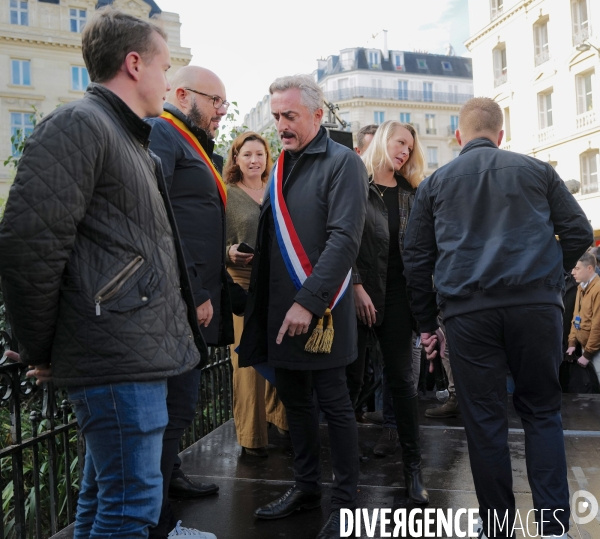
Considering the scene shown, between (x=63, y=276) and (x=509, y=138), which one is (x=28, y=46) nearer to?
(x=509, y=138)

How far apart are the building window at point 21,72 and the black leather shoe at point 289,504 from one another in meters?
34.6

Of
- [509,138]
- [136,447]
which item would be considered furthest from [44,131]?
[509,138]

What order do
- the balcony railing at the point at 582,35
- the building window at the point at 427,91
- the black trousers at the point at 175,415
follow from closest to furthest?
the black trousers at the point at 175,415, the balcony railing at the point at 582,35, the building window at the point at 427,91

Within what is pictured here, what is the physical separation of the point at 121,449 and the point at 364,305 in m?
1.76

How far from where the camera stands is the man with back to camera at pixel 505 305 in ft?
8.81

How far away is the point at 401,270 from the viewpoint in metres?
3.66

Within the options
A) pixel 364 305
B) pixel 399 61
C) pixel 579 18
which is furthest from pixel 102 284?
pixel 399 61

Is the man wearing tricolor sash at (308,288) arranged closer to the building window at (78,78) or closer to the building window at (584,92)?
the building window at (584,92)

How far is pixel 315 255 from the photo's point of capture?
296 centimetres

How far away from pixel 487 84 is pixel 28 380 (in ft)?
109

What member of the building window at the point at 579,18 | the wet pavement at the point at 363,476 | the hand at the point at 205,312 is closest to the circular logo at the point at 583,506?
the wet pavement at the point at 363,476

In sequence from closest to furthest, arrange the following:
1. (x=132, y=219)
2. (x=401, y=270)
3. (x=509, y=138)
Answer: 1. (x=132, y=219)
2. (x=401, y=270)
3. (x=509, y=138)

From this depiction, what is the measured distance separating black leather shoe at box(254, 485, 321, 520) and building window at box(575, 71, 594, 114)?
86.4 ft

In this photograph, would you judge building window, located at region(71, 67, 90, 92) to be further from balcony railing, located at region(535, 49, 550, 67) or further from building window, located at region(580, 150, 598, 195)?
building window, located at region(580, 150, 598, 195)
